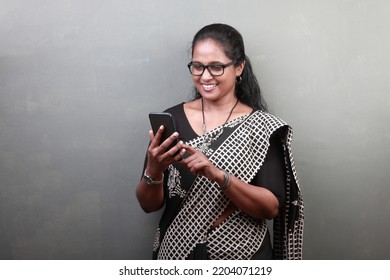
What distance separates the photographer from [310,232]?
79.4 inches

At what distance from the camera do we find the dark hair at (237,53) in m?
Answer: 1.59

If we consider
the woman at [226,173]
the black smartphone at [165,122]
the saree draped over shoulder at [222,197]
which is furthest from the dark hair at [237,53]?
the black smartphone at [165,122]

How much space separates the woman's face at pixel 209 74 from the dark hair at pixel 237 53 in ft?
0.06

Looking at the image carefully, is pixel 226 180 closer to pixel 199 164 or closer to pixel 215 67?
pixel 199 164

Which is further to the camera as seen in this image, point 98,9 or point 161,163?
point 98,9

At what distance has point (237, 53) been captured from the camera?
1619mm

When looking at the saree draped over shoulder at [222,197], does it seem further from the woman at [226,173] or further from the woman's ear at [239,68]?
the woman's ear at [239,68]

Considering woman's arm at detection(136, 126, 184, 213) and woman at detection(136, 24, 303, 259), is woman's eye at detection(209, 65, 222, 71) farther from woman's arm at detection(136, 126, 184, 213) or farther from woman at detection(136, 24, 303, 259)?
woman's arm at detection(136, 126, 184, 213)

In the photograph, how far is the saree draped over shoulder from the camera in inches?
61.1

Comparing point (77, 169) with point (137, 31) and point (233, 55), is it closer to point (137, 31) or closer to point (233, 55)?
point (137, 31)

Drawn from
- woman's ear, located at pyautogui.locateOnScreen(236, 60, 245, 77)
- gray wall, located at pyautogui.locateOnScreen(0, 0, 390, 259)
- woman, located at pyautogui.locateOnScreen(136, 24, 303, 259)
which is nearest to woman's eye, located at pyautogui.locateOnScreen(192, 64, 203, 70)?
woman, located at pyautogui.locateOnScreen(136, 24, 303, 259)

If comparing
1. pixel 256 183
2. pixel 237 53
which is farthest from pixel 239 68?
pixel 256 183

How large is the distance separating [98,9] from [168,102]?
1.36 ft
